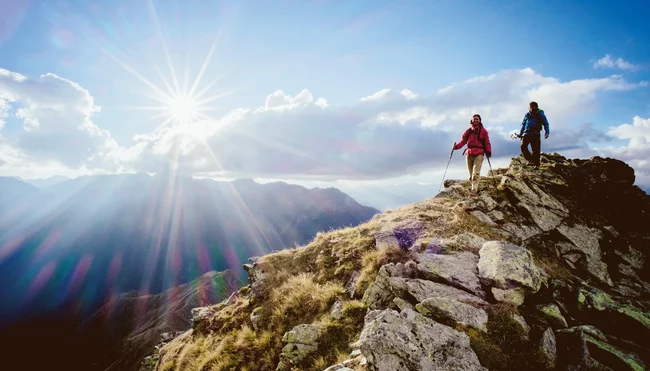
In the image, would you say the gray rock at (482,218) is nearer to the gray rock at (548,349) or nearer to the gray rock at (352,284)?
the gray rock at (352,284)

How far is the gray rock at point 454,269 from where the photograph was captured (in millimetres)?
9305

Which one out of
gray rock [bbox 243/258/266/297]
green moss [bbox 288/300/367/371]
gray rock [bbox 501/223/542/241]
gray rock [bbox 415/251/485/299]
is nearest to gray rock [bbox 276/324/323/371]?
green moss [bbox 288/300/367/371]

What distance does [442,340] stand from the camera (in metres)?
6.83

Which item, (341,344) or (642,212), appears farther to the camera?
(642,212)

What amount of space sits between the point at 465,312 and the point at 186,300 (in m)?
167

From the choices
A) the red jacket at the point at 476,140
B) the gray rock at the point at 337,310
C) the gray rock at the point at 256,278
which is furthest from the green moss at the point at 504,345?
the gray rock at the point at 256,278

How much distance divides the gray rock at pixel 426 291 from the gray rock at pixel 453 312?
517 millimetres

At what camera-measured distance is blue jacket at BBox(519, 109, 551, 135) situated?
17.6 metres

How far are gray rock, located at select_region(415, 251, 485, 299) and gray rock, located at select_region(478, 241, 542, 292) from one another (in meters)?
0.34

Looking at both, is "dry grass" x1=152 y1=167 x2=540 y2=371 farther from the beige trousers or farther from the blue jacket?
the blue jacket

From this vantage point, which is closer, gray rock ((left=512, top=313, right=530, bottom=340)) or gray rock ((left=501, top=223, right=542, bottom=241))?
gray rock ((left=512, top=313, right=530, bottom=340))

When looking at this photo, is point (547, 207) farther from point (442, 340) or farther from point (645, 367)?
point (442, 340)

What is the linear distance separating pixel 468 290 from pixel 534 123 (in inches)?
553

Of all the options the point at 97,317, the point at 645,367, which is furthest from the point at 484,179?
the point at 97,317
